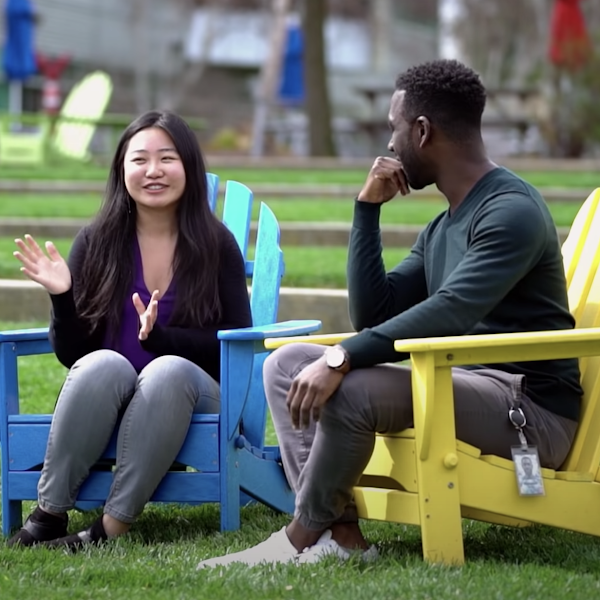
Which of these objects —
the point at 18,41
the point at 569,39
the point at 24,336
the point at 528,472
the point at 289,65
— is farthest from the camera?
the point at 289,65

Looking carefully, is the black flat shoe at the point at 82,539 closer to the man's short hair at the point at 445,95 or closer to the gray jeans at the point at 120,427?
the gray jeans at the point at 120,427

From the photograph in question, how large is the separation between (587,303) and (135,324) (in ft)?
4.63

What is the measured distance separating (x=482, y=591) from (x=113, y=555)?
1100 mm

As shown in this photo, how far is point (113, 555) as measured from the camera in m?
3.87

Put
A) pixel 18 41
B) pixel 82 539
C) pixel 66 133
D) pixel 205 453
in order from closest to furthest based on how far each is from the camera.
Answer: pixel 82 539 < pixel 205 453 < pixel 66 133 < pixel 18 41

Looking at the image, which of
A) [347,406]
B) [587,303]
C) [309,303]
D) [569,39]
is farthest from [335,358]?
[569,39]

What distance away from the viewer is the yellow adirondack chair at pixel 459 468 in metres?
3.54

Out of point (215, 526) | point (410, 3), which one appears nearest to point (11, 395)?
point (215, 526)

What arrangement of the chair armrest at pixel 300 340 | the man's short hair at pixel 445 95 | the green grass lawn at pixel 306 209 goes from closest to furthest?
the man's short hair at pixel 445 95 < the chair armrest at pixel 300 340 < the green grass lawn at pixel 306 209

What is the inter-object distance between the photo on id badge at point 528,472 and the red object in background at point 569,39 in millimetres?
18142

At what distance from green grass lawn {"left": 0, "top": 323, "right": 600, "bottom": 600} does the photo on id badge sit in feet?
0.65

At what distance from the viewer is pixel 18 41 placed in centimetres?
2422

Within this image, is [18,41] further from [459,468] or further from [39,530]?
[459,468]

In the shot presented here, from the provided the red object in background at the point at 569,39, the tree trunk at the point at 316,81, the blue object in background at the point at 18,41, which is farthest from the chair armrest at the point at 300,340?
the blue object in background at the point at 18,41
